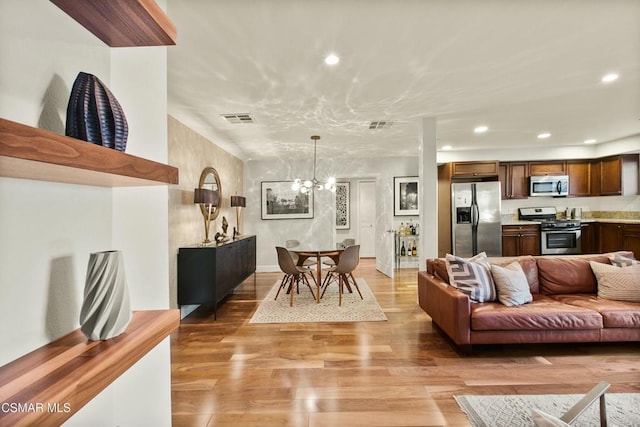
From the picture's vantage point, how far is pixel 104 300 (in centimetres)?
74

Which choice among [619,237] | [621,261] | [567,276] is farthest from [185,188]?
[619,237]

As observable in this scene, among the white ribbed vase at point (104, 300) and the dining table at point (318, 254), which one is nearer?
the white ribbed vase at point (104, 300)

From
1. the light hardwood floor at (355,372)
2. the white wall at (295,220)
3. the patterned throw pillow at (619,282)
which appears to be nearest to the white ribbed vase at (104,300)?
the light hardwood floor at (355,372)

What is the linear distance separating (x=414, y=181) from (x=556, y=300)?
430cm

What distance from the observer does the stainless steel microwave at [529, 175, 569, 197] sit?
612 cm

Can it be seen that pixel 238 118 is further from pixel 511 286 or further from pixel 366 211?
pixel 366 211

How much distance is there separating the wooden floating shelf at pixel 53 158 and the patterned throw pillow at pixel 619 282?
3.94 m

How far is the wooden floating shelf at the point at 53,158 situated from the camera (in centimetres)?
44

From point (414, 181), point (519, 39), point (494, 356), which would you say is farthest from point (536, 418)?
point (414, 181)

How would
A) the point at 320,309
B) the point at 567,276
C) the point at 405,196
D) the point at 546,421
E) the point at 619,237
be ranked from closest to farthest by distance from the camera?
the point at 546,421 → the point at 567,276 → the point at 320,309 → the point at 619,237 → the point at 405,196

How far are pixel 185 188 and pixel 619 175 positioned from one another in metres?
7.46

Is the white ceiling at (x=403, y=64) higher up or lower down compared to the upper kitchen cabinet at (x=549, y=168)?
higher up

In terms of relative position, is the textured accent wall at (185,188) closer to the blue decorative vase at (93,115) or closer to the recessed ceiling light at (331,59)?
the recessed ceiling light at (331,59)

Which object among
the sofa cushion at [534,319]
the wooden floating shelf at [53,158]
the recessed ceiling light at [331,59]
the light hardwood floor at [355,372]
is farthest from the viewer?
the sofa cushion at [534,319]
